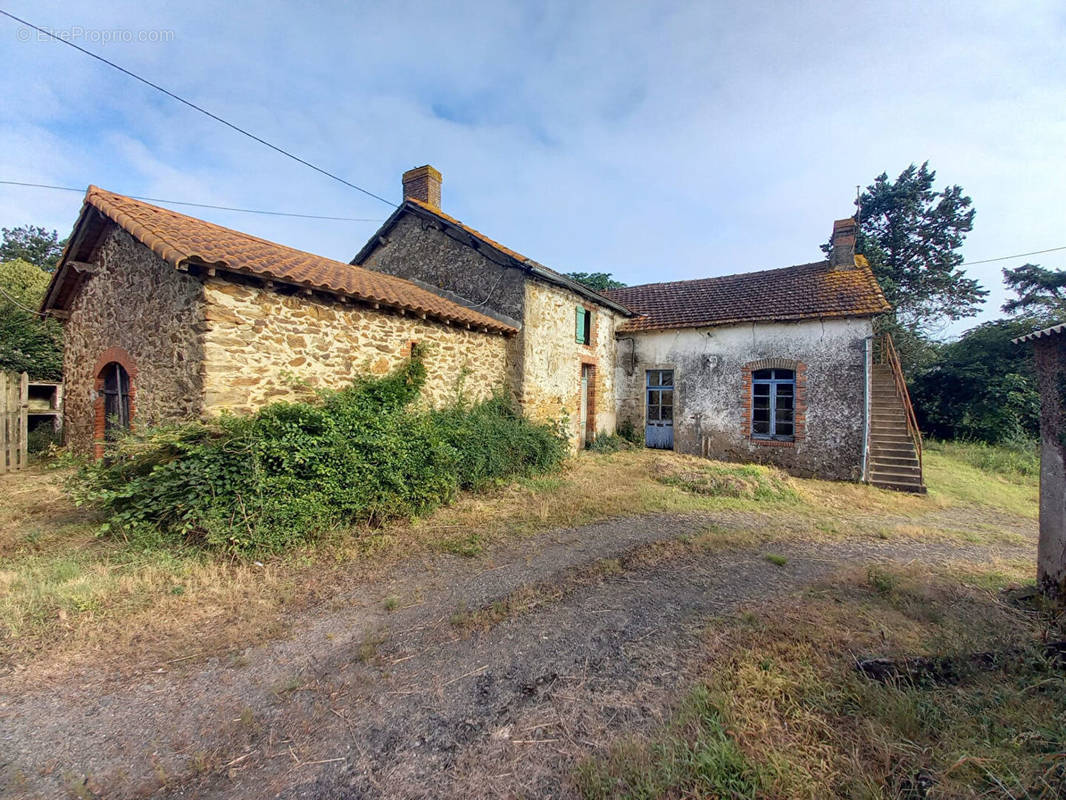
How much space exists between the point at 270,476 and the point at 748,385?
36.3ft

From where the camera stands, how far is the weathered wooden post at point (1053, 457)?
11.7 feet

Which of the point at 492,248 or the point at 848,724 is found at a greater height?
the point at 492,248

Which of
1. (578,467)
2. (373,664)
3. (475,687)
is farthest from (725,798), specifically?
(578,467)

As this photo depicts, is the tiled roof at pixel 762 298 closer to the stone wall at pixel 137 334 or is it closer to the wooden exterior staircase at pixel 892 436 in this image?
the wooden exterior staircase at pixel 892 436

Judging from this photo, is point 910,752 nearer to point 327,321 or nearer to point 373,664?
point 373,664

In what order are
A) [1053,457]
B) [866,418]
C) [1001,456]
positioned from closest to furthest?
[1053,457]
[866,418]
[1001,456]

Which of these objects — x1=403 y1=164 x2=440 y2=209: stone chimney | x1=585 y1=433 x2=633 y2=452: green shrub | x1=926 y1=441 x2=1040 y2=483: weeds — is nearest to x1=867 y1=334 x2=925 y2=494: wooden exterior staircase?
x1=926 y1=441 x2=1040 y2=483: weeds

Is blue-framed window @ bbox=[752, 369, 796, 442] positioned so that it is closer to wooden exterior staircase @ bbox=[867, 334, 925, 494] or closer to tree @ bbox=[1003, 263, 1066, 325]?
wooden exterior staircase @ bbox=[867, 334, 925, 494]

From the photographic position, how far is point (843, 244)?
12.1 metres

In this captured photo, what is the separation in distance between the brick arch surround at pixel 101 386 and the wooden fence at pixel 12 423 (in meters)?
2.36

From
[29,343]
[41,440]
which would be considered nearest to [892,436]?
[41,440]

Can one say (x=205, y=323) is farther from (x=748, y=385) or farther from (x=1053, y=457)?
(x=748, y=385)

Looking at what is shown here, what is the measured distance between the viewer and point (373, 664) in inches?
117

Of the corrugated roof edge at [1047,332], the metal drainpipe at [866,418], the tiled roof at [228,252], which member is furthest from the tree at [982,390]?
the tiled roof at [228,252]
